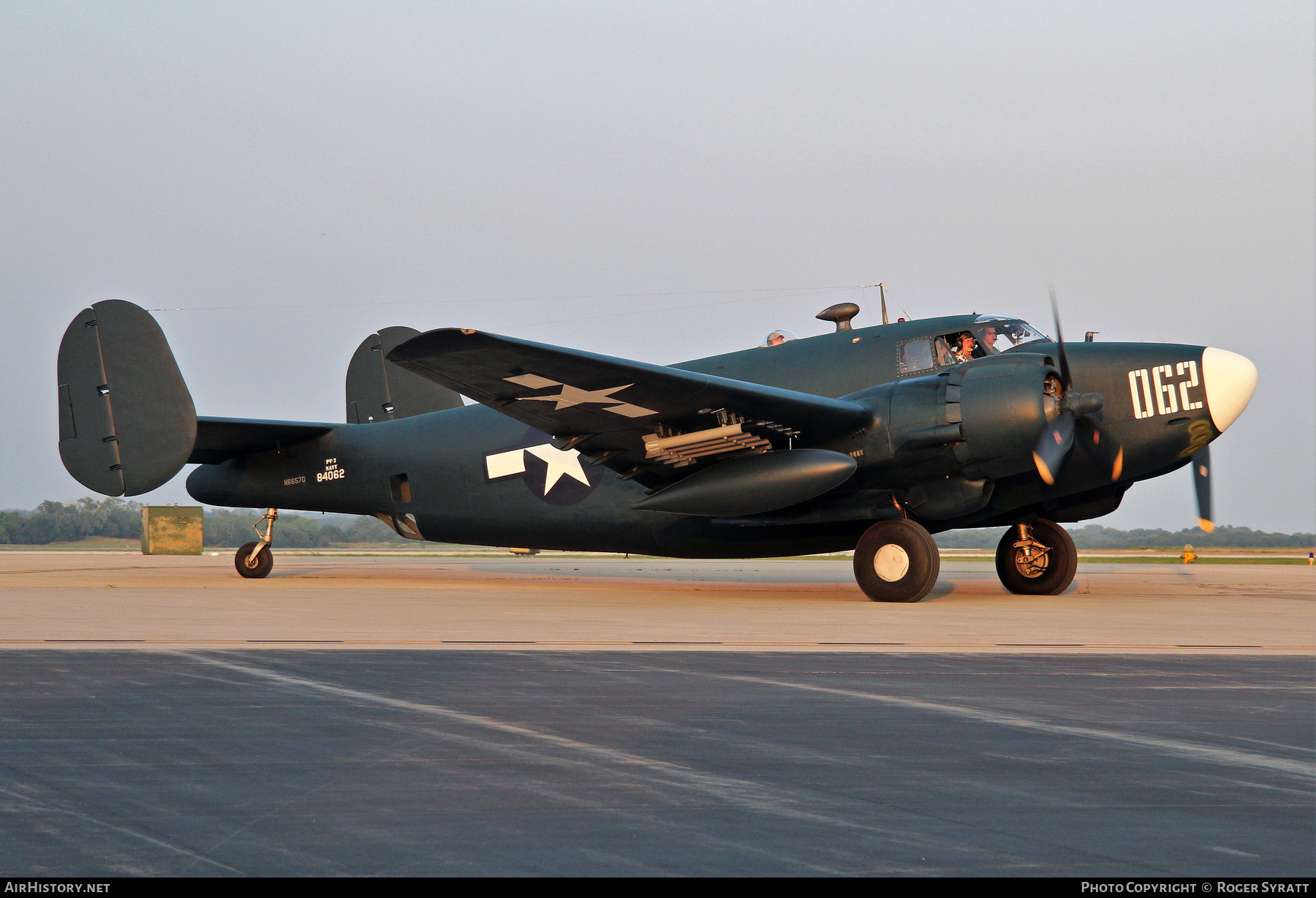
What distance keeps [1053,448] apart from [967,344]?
2073mm

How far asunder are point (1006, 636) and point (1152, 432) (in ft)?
18.0

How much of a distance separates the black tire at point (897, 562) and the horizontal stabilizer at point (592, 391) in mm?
1444

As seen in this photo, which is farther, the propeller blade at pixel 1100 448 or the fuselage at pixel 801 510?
the propeller blade at pixel 1100 448

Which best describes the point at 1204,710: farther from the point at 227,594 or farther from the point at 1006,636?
the point at 227,594

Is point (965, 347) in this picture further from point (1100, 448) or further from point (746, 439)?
point (746, 439)

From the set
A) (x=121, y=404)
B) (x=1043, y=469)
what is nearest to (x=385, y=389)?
(x=121, y=404)

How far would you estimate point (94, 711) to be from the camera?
18.9 ft

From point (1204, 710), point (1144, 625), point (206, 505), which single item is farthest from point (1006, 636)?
point (206, 505)

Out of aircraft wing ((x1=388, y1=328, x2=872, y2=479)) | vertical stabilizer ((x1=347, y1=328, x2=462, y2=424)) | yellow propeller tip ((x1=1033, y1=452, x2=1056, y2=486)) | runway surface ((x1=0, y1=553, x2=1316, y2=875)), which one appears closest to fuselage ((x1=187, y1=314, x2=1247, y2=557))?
yellow propeller tip ((x1=1033, y1=452, x2=1056, y2=486))

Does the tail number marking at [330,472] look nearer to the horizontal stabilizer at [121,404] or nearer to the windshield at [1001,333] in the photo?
the horizontal stabilizer at [121,404]

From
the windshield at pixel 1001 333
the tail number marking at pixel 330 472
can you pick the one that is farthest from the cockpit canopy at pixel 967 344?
the tail number marking at pixel 330 472

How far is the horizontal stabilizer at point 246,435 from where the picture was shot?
59.0 ft

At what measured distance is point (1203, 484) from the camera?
1595 centimetres

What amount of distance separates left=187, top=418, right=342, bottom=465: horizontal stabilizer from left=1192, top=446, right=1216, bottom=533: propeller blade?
557 inches
